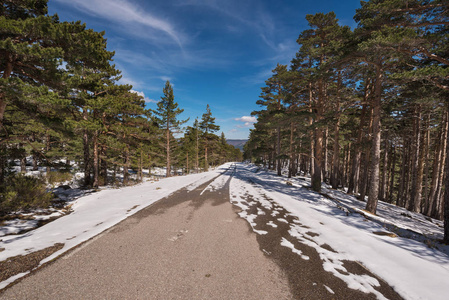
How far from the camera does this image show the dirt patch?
2.72 metres

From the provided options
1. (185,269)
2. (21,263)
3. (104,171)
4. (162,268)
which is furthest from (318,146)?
(104,171)

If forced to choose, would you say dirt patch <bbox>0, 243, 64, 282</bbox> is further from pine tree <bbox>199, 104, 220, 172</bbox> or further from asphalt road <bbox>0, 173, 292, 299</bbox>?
pine tree <bbox>199, 104, 220, 172</bbox>

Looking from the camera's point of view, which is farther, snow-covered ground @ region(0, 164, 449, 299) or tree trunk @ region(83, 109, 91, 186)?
tree trunk @ region(83, 109, 91, 186)

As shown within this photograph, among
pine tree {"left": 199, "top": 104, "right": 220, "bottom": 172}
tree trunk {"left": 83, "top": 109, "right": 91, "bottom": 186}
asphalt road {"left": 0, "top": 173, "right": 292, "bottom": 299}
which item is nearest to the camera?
asphalt road {"left": 0, "top": 173, "right": 292, "bottom": 299}

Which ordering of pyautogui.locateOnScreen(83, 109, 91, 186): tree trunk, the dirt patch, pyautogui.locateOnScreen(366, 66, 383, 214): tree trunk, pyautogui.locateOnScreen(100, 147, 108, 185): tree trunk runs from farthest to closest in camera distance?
pyautogui.locateOnScreen(100, 147, 108, 185): tree trunk < pyautogui.locateOnScreen(83, 109, 91, 186): tree trunk < pyautogui.locateOnScreen(366, 66, 383, 214): tree trunk < the dirt patch

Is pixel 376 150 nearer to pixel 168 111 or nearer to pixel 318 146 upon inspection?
pixel 318 146

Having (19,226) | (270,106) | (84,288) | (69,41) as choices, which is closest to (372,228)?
(84,288)

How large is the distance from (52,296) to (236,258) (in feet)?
9.82

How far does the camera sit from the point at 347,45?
845cm

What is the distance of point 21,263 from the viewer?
9.75 ft

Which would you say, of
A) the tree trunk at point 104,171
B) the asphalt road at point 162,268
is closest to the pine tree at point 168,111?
the tree trunk at point 104,171

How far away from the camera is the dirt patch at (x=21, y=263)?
2.72 m

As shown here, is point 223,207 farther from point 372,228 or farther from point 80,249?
point 372,228

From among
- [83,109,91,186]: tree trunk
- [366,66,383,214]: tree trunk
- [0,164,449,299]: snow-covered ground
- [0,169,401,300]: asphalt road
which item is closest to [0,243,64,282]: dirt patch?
[0,164,449,299]: snow-covered ground
